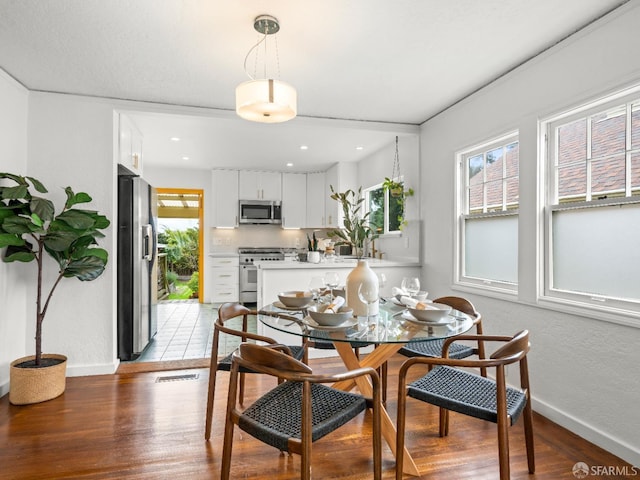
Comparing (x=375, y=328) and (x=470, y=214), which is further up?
(x=470, y=214)

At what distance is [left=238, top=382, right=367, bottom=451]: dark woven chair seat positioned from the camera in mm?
1405

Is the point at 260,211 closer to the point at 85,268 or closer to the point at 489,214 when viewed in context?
the point at 85,268

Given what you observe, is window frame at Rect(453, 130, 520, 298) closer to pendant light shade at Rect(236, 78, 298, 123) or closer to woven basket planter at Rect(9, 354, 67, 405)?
pendant light shade at Rect(236, 78, 298, 123)

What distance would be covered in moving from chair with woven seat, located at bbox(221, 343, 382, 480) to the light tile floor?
2.42m

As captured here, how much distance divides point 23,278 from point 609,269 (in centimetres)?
424

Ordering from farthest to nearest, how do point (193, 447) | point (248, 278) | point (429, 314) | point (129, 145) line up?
point (248, 278) < point (129, 145) < point (193, 447) < point (429, 314)

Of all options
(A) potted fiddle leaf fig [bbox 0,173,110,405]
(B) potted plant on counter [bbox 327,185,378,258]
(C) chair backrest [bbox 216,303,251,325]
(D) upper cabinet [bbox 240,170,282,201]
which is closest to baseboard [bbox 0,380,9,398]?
(A) potted fiddle leaf fig [bbox 0,173,110,405]

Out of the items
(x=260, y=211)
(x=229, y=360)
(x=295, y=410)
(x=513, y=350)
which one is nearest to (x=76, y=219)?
(x=229, y=360)

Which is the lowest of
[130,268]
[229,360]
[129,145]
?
[229,360]

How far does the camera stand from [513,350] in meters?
1.54

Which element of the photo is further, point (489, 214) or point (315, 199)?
point (315, 199)

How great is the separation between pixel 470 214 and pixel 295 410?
2.54 metres

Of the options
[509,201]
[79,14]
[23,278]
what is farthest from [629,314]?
[23,278]

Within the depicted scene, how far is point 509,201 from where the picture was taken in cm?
297
